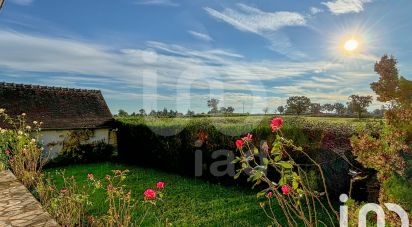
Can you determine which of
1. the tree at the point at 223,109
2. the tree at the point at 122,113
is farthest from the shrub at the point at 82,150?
the tree at the point at 223,109

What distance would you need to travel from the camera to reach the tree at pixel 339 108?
14583 mm

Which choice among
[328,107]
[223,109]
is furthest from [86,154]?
[328,107]

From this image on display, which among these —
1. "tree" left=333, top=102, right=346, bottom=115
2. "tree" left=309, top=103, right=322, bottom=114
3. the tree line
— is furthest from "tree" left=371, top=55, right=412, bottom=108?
"tree" left=309, top=103, right=322, bottom=114

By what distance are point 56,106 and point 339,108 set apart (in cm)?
1884

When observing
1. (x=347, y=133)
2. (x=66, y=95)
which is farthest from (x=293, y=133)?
(x=66, y=95)

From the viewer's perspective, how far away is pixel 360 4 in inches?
321

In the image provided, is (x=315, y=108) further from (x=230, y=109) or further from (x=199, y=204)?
(x=199, y=204)

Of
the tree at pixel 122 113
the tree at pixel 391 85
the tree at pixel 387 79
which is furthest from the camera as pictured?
the tree at pixel 122 113

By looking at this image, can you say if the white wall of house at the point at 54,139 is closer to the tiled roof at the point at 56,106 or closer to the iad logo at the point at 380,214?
the tiled roof at the point at 56,106

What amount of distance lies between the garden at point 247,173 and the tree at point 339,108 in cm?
305

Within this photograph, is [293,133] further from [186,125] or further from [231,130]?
[186,125]

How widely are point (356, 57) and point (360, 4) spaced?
1.73m

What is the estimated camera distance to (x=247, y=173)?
456 inches

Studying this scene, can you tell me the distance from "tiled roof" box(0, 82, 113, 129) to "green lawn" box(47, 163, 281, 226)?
29.7 feet
